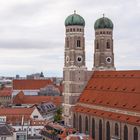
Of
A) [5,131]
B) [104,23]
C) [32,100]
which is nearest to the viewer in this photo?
[5,131]

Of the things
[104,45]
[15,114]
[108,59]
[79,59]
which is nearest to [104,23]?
[104,45]

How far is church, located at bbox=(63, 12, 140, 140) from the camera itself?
257 feet

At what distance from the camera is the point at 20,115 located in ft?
354

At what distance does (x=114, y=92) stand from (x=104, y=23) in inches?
1020

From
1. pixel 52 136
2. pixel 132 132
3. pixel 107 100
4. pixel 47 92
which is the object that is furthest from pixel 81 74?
pixel 47 92

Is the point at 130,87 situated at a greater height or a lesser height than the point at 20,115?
greater

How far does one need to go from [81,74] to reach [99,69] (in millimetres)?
6098

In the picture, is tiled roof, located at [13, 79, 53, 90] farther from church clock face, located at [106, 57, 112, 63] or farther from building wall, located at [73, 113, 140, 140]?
building wall, located at [73, 113, 140, 140]

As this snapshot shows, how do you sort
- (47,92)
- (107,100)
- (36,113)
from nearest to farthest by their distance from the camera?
(107,100) < (36,113) < (47,92)

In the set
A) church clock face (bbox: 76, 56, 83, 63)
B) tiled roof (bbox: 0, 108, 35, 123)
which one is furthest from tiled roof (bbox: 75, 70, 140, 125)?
tiled roof (bbox: 0, 108, 35, 123)

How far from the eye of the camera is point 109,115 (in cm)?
8300

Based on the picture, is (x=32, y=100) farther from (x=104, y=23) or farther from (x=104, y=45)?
(x=104, y=23)

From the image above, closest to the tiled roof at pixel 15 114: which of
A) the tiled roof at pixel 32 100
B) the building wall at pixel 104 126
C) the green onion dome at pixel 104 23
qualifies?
the building wall at pixel 104 126

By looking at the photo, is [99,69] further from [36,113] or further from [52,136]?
[52,136]
